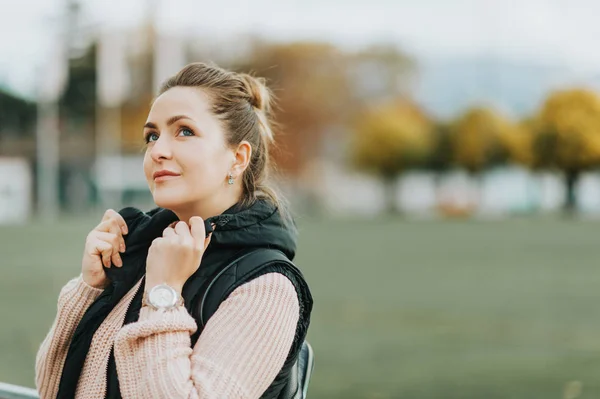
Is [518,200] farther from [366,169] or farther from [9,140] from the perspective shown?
[9,140]

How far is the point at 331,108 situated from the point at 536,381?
179 feet

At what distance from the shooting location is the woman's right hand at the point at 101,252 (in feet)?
6.31

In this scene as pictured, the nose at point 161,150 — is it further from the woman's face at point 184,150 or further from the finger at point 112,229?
the finger at point 112,229

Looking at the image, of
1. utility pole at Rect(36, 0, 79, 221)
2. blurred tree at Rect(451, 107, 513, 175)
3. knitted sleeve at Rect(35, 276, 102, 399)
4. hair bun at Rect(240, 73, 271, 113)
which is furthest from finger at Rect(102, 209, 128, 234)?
blurred tree at Rect(451, 107, 513, 175)

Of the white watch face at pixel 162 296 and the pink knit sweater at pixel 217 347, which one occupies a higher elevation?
the white watch face at pixel 162 296

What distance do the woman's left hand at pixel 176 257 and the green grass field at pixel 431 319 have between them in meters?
2.67

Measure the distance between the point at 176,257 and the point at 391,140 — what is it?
6103 cm

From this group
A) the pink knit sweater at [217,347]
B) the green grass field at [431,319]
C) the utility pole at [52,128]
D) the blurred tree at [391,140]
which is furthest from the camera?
the blurred tree at [391,140]

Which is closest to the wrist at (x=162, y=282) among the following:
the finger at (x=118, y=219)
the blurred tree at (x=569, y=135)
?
the finger at (x=118, y=219)

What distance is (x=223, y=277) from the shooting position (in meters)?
1.75

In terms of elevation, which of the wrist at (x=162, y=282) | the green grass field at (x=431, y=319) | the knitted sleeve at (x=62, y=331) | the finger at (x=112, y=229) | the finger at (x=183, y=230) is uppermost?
the finger at (x=183, y=230)

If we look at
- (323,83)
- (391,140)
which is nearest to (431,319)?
(323,83)

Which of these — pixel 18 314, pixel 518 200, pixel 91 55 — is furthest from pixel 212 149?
pixel 91 55

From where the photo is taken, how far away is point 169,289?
1710mm
